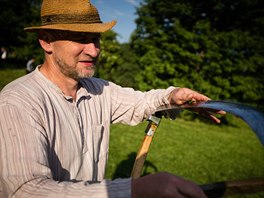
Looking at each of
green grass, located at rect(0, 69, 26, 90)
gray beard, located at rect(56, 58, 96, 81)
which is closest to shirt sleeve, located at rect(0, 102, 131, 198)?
gray beard, located at rect(56, 58, 96, 81)

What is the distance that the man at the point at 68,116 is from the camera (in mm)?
1202

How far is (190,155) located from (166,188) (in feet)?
27.2

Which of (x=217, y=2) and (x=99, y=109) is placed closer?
(x=99, y=109)

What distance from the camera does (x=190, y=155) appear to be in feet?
29.6

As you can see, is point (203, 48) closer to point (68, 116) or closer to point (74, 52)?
point (74, 52)

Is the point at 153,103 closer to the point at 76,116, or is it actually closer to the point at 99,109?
the point at 99,109

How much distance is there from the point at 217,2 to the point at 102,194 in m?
18.4

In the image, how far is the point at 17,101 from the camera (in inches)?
62.7

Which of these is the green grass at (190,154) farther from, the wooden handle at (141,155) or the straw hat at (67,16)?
the straw hat at (67,16)

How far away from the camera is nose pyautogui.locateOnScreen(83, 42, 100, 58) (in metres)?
2.27

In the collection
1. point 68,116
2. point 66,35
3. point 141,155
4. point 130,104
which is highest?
point 66,35

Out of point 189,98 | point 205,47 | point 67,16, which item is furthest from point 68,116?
point 205,47

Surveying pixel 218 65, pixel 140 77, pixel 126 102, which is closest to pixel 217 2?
pixel 218 65

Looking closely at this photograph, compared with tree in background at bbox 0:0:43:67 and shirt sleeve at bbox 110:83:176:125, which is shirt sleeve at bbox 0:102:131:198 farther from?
tree in background at bbox 0:0:43:67
